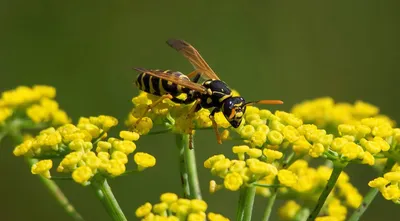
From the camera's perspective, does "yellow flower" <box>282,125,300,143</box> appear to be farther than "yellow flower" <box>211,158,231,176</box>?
Yes

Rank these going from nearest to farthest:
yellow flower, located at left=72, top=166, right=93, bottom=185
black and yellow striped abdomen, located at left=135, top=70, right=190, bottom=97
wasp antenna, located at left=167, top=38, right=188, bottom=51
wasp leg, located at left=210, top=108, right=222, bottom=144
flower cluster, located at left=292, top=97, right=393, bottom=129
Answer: yellow flower, located at left=72, top=166, right=93, bottom=185 < wasp leg, located at left=210, top=108, right=222, bottom=144 < black and yellow striped abdomen, located at left=135, top=70, right=190, bottom=97 < wasp antenna, located at left=167, top=38, right=188, bottom=51 < flower cluster, located at left=292, top=97, right=393, bottom=129

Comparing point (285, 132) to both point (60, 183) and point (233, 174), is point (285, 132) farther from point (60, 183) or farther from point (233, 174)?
point (60, 183)

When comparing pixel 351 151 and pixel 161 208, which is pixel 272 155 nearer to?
Answer: pixel 351 151

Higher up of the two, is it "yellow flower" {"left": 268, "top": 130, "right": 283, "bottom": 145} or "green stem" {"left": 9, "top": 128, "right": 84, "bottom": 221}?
"green stem" {"left": 9, "top": 128, "right": 84, "bottom": 221}

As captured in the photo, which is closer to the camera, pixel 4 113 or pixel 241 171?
pixel 241 171

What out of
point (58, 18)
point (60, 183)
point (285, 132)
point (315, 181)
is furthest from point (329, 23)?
point (285, 132)

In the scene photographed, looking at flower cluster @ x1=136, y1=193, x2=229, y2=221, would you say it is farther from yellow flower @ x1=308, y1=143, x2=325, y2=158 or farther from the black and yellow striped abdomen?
the black and yellow striped abdomen

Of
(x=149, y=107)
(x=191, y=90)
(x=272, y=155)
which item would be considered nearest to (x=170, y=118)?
(x=149, y=107)

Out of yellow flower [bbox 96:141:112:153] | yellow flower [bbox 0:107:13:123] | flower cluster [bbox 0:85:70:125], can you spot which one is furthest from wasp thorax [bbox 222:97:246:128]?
yellow flower [bbox 0:107:13:123]
